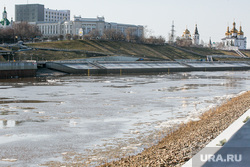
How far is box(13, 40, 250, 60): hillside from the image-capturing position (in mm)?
109863

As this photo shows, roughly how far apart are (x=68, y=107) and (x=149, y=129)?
10908 mm

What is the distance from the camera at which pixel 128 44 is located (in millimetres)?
159125

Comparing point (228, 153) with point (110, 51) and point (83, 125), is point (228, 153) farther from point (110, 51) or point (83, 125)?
point (110, 51)

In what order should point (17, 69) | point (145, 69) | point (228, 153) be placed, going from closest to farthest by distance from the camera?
1. point (228, 153)
2. point (17, 69)
3. point (145, 69)

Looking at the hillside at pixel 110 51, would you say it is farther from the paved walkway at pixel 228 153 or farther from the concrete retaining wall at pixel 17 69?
the paved walkway at pixel 228 153


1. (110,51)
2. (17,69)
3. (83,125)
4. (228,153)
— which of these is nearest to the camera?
(228,153)

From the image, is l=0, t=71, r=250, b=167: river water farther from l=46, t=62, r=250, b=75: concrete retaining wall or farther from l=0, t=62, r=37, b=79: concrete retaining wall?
l=46, t=62, r=250, b=75: concrete retaining wall

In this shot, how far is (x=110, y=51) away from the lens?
14138 cm

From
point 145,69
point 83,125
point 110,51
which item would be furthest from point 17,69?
point 110,51

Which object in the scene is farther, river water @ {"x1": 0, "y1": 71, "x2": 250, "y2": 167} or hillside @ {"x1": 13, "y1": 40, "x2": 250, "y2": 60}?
hillside @ {"x1": 13, "y1": 40, "x2": 250, "y2": 60}

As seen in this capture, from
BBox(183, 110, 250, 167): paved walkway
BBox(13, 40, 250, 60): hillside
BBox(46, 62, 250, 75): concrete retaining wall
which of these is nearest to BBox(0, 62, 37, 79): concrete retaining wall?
BBox(46, 62, 250, 75): concrete retaining wall

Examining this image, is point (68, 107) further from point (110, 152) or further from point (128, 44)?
point (128, 44)

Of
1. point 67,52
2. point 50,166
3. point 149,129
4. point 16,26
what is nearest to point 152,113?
point 149,129

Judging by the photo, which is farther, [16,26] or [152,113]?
[16,26]
